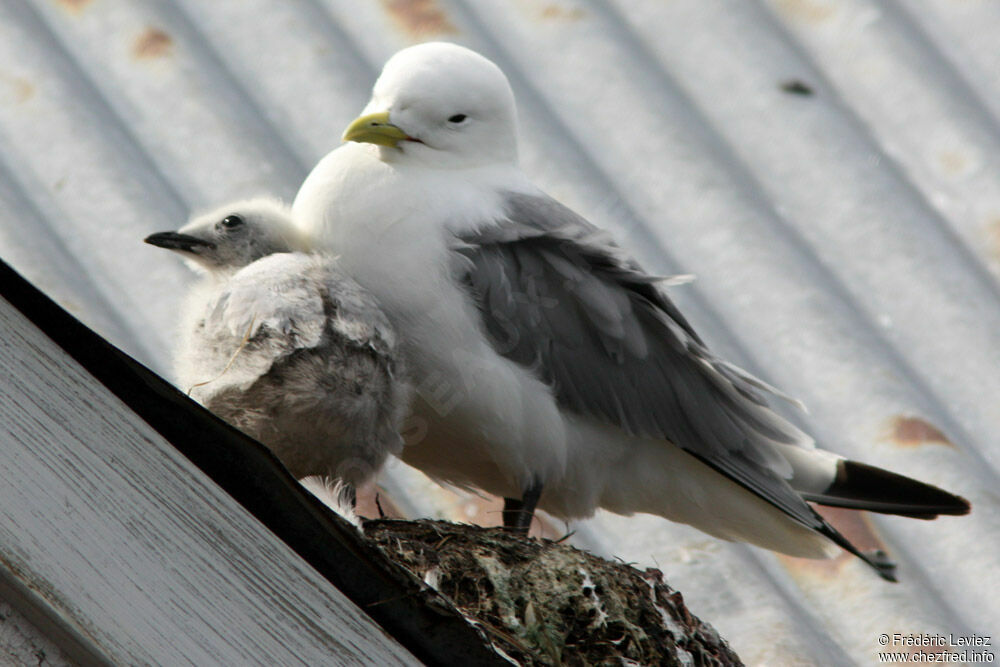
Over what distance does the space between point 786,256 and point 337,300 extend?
1.10 m

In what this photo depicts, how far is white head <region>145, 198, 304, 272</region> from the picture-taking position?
2.19m

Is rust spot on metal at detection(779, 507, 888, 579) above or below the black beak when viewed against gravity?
above

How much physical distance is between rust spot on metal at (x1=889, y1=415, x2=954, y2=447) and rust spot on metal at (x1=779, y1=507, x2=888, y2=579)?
0.16 meters

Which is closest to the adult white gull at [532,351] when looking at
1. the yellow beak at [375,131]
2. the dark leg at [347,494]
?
the yellow beak at [375,131]

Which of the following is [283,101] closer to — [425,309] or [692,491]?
[425,309]

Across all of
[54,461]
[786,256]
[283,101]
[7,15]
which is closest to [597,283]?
[786,256]

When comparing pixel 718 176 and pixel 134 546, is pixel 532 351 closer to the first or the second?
pixel 718 176

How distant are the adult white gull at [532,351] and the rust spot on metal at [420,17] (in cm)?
60

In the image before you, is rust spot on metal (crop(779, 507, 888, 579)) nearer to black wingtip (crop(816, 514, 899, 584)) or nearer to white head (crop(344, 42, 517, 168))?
black wingtip (crop(816, 514, 899, 584))

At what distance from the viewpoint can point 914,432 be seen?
2.52 m

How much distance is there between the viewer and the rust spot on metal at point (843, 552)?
2486 millimetres

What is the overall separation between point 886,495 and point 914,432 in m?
0.26

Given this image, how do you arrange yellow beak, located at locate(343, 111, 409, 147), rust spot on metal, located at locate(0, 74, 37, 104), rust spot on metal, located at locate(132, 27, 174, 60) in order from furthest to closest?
rust spot on metal, located at locate(132, 27, 174, 60) → rust spot on metal, located at locate(0, 74, 37, 104) → yellow beak, located at locate(343, 111, 409, 147)

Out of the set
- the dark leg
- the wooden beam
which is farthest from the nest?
the wooden beam
